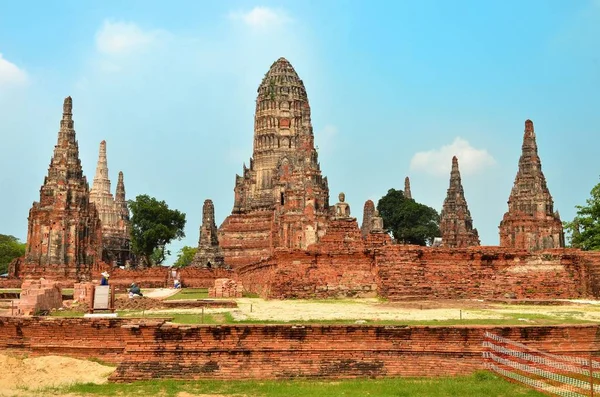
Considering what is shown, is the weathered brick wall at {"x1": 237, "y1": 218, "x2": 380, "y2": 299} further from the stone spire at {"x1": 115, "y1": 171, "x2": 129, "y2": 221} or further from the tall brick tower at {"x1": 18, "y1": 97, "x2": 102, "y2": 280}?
the stone spire at {"x1": 115, "y1": 171, "x2": 129, "y2": 221}

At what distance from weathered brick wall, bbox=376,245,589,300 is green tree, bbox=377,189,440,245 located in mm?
51964

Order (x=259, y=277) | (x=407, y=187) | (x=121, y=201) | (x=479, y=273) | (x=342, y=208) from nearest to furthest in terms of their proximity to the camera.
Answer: (x=479, y=273), (x=259, y=277), (x=342, y=208), (x=121, y=201), (x=407, y=187)

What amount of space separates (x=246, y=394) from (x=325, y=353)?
1749 mm

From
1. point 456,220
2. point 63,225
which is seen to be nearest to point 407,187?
point 456,220

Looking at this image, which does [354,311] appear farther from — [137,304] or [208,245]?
[208,245]

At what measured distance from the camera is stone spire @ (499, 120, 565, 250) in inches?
1887

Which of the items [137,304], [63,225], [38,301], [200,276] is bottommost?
[137,304]

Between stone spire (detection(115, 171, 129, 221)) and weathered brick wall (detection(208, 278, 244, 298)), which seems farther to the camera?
stone spire (detection(115, 171, 129, 221))

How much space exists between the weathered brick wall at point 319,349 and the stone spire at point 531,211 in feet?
117

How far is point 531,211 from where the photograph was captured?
48.2 m

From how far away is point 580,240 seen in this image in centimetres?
4225

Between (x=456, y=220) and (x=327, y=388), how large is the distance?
5290cm

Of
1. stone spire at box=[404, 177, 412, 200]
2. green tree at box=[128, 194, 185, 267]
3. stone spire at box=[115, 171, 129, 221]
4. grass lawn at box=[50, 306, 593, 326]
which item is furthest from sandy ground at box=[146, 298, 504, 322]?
stone spire at box=[404, 177, 412, 200]

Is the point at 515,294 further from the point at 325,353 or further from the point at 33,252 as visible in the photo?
the point at 33,252
